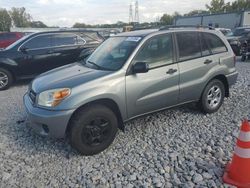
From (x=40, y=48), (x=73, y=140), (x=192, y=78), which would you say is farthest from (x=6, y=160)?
(x=40, y=48)

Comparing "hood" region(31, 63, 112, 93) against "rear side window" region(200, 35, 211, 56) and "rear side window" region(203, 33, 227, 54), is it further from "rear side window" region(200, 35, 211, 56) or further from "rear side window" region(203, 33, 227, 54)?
"rear side window" region(203, 33, 227, 54)

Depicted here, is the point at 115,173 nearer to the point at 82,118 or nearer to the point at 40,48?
the point at 82,118

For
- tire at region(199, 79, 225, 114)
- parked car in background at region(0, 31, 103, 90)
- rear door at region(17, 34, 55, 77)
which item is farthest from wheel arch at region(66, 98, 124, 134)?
rear door at region(17, 34, 55, 77)

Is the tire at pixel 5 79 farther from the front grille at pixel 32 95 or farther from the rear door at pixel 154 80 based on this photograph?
the rear door at pixel 154 80

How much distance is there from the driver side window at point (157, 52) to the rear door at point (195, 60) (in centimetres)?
21

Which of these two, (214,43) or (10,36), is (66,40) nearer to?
(214,43)

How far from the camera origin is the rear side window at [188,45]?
4.52 meters

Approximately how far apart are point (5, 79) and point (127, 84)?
5359mm

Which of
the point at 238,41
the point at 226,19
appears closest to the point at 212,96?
the point at 238,41

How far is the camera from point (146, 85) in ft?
13.2

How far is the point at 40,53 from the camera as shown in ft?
26.7

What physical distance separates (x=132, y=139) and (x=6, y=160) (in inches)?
74.3

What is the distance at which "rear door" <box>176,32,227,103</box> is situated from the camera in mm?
4508

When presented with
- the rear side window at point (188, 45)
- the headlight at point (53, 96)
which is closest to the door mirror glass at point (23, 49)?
the headlight at point (53, 96)
